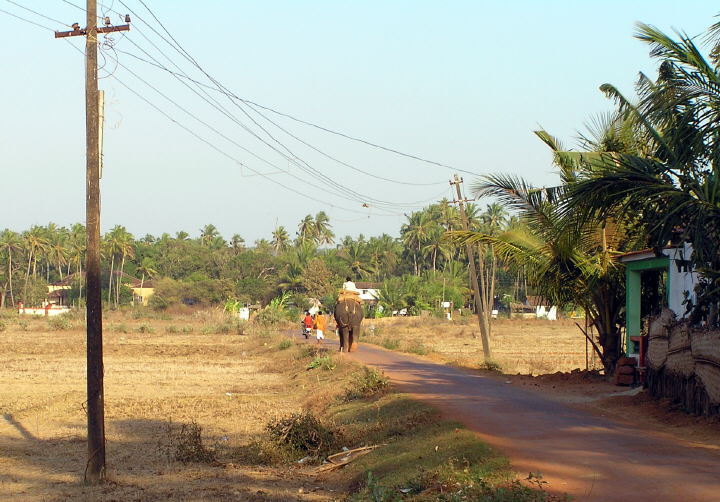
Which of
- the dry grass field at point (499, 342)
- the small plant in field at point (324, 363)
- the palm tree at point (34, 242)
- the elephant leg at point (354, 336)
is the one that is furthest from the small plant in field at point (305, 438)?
the palm tree at point (34, 242)

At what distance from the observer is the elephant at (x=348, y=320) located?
27.1 meters

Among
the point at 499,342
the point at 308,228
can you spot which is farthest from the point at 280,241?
the point at 499,342

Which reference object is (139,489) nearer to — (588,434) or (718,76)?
(588,434)

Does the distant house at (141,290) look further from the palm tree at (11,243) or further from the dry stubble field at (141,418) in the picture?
the dry stubble field at (141,418)

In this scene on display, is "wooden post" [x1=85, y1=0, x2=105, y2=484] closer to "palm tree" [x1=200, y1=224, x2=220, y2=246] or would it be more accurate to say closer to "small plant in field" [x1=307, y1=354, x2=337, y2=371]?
"small plant in field" [x1=307, y1=354, x2=337, y2=371]

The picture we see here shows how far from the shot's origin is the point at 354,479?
37.2ft

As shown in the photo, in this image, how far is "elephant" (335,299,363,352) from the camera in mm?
27078

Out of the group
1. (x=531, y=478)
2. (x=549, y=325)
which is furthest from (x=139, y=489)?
(x=549, y=325)

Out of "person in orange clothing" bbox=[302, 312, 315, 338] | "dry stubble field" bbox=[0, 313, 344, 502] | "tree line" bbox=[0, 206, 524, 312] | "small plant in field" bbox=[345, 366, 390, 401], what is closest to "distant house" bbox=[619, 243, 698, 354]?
"small plant in field" bbox=[345, 366, 390, 401]

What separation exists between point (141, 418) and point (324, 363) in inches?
285

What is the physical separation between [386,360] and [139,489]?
14936mm

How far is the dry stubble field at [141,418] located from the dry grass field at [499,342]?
22.1 ft

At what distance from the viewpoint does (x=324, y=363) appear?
2495 centimetres

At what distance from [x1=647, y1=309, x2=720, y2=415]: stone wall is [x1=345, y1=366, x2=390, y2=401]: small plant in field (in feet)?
16.2
